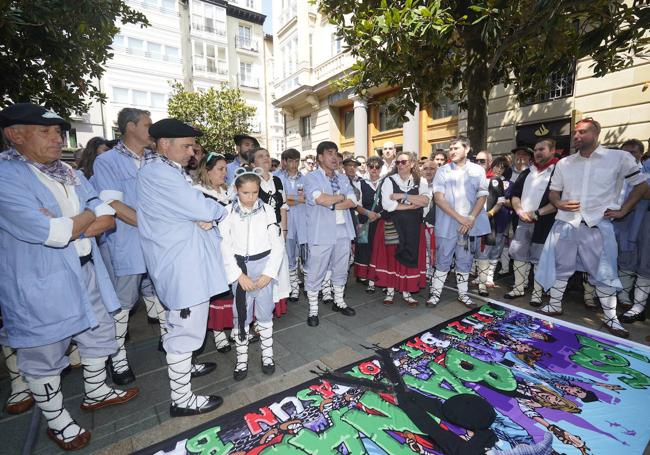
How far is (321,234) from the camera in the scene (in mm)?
4672

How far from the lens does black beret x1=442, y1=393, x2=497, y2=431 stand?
8.26 feet

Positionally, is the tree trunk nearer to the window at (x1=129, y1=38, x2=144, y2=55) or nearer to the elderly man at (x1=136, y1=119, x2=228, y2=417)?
the elderly man at (x1=136, y1=119, x2=228, y2=417)

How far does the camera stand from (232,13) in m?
35.6

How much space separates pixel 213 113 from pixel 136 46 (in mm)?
13674

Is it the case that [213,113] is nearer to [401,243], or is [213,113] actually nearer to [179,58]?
[179,58]

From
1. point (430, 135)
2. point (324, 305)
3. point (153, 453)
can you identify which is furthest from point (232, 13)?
point (153, 453)

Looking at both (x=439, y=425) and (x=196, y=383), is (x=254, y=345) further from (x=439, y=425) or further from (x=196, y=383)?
(x=439, y=425)

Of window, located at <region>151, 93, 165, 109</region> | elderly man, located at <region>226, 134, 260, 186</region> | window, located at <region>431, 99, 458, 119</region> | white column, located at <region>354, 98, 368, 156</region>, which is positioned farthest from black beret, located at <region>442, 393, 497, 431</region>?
window, located at <region>151, 93, 165, 109</region>

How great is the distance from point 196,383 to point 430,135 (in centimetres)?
1451

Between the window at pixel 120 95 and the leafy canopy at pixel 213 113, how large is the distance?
857 centimetres

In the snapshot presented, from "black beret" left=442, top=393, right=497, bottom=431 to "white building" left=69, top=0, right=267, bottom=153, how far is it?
84.8 feet

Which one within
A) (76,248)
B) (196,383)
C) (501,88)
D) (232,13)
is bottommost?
(196,383)

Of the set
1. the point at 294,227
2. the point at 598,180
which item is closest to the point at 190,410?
the point at 294,227

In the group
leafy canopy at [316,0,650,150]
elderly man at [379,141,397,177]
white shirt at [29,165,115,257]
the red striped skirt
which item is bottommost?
the red striped skirt
